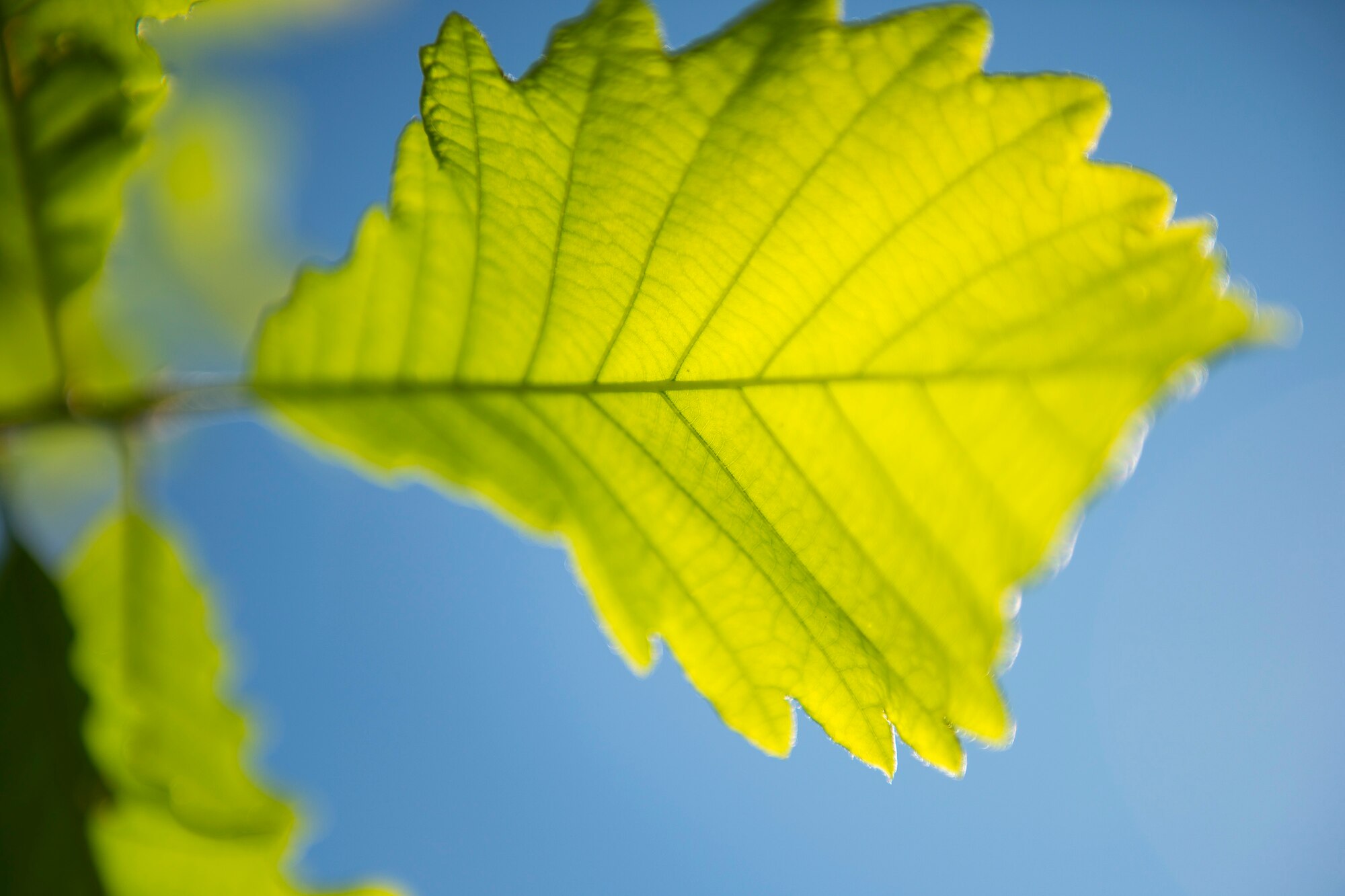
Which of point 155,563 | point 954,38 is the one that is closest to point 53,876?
point 155,563

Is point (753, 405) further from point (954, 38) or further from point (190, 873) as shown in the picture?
point (190, 873)

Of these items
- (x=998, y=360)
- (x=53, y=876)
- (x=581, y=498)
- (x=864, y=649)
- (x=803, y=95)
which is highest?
(x=803, y=95)

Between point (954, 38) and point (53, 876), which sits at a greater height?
Answer: point (954, 38)

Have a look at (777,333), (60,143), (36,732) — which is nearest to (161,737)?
(36,732)

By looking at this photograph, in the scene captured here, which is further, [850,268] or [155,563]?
[155,563]

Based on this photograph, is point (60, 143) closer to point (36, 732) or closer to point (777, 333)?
point (36, 732)

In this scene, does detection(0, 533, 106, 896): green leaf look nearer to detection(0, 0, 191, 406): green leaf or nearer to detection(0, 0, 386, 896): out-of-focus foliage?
detection(0, 0, 386, 896): out-of-focus foliage
